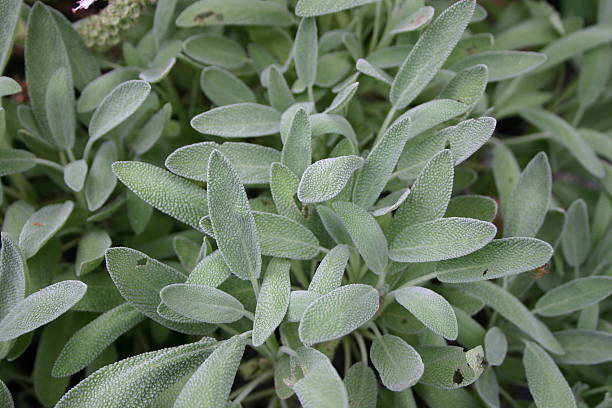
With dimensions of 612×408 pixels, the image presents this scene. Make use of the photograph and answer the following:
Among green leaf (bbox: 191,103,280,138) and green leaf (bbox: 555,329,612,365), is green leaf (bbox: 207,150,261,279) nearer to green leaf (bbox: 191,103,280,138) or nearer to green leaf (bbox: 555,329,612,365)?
green leaf (bbox: 191,103,280,138)

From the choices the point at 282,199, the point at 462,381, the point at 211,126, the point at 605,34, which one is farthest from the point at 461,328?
the point at 605,34

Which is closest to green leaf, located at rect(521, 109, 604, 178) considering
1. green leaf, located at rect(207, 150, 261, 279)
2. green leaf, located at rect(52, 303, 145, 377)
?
green leaf, located at rect(207, 150, 261, 279)

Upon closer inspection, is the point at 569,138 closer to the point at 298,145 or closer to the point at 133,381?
the point at 298,145

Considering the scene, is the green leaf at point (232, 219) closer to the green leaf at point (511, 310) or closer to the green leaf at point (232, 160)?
the green leaf at point (232, 160)

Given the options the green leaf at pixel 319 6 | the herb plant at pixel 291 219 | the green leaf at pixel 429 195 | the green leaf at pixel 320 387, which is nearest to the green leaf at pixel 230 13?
the herb plant at pixel 291 219

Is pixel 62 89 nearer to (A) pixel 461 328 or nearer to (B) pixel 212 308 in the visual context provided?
(B) pixel 212 308

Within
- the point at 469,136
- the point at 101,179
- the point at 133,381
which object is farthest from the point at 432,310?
the point at 101,179
